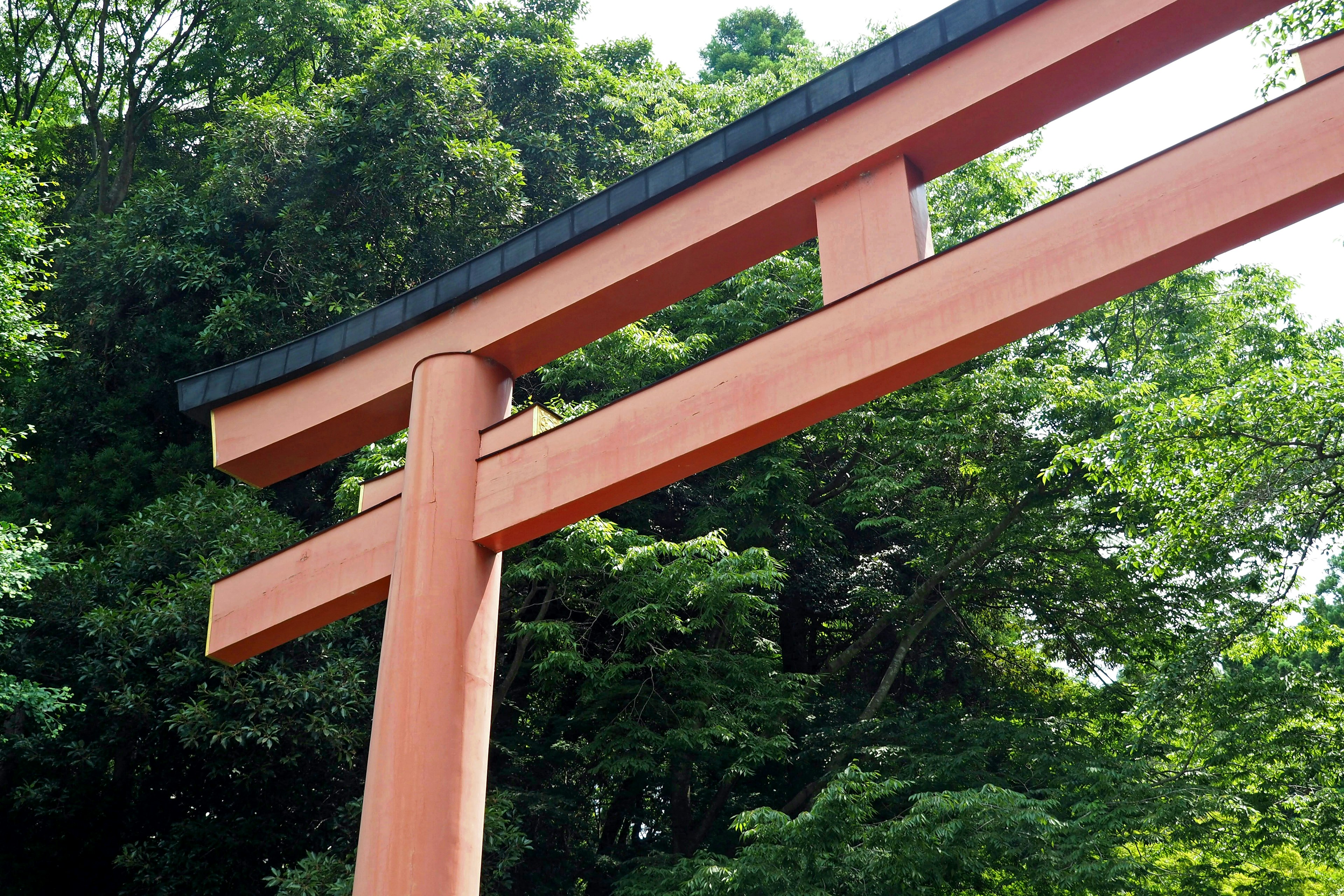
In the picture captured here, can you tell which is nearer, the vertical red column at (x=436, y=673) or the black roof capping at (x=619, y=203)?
the vertical red column at (x=436, y=673)

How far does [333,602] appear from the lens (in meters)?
3.88

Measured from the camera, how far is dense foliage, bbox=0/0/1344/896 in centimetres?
773

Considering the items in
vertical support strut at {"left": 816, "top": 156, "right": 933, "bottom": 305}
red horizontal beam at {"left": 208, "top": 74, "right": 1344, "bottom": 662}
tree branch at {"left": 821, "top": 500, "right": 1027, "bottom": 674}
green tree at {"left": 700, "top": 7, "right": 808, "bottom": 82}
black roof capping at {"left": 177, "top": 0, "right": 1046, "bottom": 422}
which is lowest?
red horizontal beam at {"left": 208, "top": 74, "right": 1344, "bottom": 662}

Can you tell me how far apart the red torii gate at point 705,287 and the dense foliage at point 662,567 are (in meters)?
4.61

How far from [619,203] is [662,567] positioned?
616 cm

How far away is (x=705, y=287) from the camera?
3.69 meters

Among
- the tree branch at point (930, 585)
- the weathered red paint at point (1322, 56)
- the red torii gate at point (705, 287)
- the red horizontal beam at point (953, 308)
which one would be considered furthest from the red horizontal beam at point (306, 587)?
the tree branch at point (930, 585)

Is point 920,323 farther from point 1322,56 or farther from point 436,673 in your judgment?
point 436,673

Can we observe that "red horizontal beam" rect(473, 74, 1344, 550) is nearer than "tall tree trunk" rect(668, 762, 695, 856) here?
Yes

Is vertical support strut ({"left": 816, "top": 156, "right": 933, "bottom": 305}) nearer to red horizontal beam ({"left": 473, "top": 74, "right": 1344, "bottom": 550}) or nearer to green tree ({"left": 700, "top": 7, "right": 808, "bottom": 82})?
red horizontal beam ({"left": 473, "top": 74, "right": 1344, "bottom": 550})

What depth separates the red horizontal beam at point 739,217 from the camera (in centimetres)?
317

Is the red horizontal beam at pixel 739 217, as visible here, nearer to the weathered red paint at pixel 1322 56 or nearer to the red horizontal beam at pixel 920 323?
the weathered red paint at pixel 1322 56

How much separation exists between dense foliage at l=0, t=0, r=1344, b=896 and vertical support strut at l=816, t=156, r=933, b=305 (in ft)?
15.5

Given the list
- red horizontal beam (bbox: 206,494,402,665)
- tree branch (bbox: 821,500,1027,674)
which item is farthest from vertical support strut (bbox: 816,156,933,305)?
tree branch (bbox: 821,500,1027,674)
